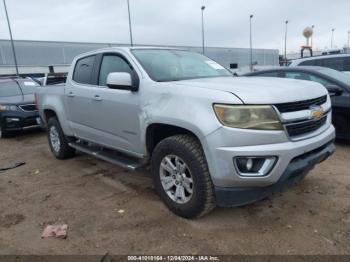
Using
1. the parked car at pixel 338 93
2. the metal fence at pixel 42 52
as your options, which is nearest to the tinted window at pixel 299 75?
the parked car at pixel 338 93

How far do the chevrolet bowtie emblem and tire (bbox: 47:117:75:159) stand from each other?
4.05 m

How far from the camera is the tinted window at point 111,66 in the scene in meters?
4.13

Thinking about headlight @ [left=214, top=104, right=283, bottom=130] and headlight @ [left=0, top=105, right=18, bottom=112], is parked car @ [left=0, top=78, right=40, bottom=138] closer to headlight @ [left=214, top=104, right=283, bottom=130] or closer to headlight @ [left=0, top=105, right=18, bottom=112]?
headlight @ [left=0, top=105, right=18, bottom=112]

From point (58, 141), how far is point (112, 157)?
210 centimetres

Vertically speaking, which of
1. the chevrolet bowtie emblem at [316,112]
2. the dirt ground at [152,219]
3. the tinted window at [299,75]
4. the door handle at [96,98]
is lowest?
the dirt ground at [152,219]

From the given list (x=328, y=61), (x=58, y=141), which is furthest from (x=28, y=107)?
(x=328, y=61)

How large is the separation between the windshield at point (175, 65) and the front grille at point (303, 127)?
144cm

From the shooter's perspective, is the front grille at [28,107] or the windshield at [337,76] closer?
the windshield at [337,76]

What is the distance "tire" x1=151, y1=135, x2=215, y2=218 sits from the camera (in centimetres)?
307

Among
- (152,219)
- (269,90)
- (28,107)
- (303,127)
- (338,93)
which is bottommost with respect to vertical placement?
(152,219)

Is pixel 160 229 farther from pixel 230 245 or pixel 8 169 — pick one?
pixel 8 169

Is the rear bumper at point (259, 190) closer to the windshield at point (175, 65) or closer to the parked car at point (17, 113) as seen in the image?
the windshield at point (175, 65)

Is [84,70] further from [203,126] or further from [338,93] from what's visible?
[338,93]

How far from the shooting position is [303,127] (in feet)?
10.1
